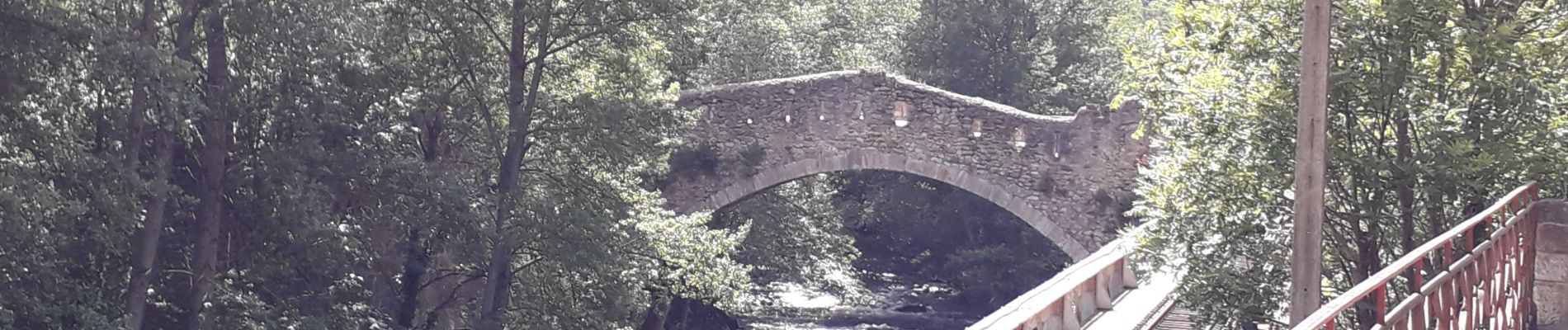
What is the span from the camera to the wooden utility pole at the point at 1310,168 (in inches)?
283

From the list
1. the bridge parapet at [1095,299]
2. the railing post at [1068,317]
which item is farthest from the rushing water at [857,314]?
the railing post at [1068,317]

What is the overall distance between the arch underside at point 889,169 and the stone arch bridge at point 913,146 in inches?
0.5

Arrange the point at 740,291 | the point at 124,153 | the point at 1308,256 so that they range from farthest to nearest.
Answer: the point at 740,291 < the point at 124,153 < the point at 1308,256

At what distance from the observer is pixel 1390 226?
8430 millimetres

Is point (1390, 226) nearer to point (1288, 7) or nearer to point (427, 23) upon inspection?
point (1288, 7)

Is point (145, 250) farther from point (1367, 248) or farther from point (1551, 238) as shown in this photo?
point (1551, 238)

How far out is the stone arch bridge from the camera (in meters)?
18.3

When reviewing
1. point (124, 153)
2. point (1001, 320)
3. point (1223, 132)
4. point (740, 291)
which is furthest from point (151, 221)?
point (1223, 132)

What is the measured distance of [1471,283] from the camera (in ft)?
18.3

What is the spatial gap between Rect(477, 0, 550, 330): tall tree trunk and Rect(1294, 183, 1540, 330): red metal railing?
8.40 metres

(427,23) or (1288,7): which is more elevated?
(427,23)

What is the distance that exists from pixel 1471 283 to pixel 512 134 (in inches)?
387

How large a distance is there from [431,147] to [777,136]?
4.60 m

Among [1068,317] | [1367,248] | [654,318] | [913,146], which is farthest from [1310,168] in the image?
[654,318]
